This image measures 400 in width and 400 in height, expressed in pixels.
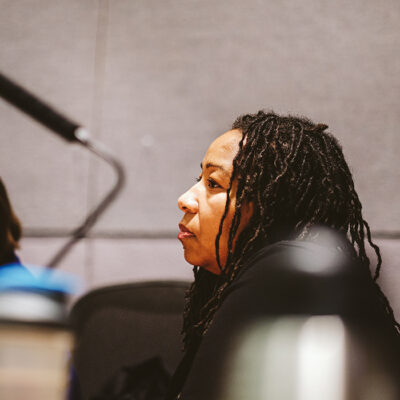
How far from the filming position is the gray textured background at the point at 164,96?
1.31 metres

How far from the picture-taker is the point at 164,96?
4.94 ft

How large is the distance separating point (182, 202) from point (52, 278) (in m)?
0.74

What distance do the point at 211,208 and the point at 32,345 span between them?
55cm

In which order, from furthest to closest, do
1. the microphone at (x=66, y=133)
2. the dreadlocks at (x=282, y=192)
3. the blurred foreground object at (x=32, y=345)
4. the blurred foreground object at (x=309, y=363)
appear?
the microphone at (x=66, y=133)
the dreadlocks at (x=282, y=192)
the blurred foreground object at (x=309, y=363)
the blurred foreground object at (x=32, y=345)

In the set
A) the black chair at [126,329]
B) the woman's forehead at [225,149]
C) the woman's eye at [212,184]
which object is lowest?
the black chair at [126,329]

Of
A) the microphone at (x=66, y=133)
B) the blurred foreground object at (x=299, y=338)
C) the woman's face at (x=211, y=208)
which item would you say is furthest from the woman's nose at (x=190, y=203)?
the microphone at (x=66, y=133)

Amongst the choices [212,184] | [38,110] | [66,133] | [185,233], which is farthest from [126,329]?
[38,110]

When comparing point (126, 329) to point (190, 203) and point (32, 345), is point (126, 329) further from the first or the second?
point (32, 345)

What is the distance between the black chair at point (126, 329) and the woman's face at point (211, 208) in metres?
0.35

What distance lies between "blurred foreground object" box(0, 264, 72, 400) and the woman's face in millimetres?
482

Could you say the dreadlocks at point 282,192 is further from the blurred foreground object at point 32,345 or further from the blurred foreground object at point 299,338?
the blurred foreground object at point 32,345

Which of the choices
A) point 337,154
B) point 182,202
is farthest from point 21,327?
point 337,154

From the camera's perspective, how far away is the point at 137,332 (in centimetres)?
130

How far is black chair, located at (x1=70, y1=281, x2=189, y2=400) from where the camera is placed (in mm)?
1281
